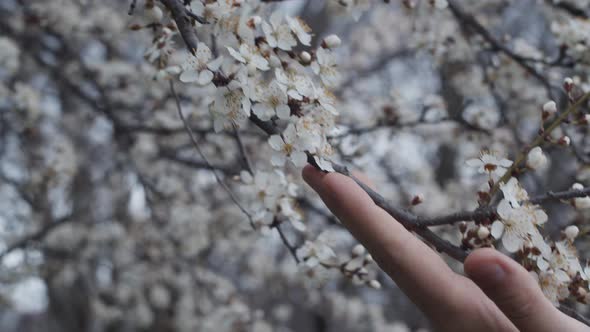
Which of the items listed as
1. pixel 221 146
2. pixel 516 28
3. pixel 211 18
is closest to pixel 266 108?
pixel 211 18

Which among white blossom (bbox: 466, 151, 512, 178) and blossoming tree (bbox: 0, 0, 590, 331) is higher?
white blossom (bbox: 466, 151, 512, 178)

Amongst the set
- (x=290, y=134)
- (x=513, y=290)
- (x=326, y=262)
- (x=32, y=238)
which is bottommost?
(x=32, y=238)

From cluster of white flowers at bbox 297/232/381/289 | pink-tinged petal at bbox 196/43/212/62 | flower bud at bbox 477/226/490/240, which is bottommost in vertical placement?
cluster of white flowers at bbox 297/232/381/289

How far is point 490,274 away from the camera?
0.71 metres

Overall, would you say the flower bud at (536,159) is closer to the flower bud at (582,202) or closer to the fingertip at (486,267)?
the flower bud at (582,202)

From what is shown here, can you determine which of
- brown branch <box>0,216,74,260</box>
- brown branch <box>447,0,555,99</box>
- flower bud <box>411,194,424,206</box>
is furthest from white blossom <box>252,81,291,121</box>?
brown branch <box>0,216,74,260</box>

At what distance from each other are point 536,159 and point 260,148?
2297mm

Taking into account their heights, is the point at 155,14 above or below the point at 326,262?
above

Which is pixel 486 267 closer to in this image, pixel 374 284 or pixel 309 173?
pixel 309 173

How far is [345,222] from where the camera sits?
3.02ft

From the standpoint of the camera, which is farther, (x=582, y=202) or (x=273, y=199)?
(x=273, y=199)

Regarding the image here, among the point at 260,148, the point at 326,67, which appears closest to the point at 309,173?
the point at 326,67

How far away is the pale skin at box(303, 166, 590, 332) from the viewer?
0.72 meters

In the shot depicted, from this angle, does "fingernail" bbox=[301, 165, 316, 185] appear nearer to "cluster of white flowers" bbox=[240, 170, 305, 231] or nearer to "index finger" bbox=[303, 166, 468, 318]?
"index finger" bbox=[303, 166, 468, 318]
